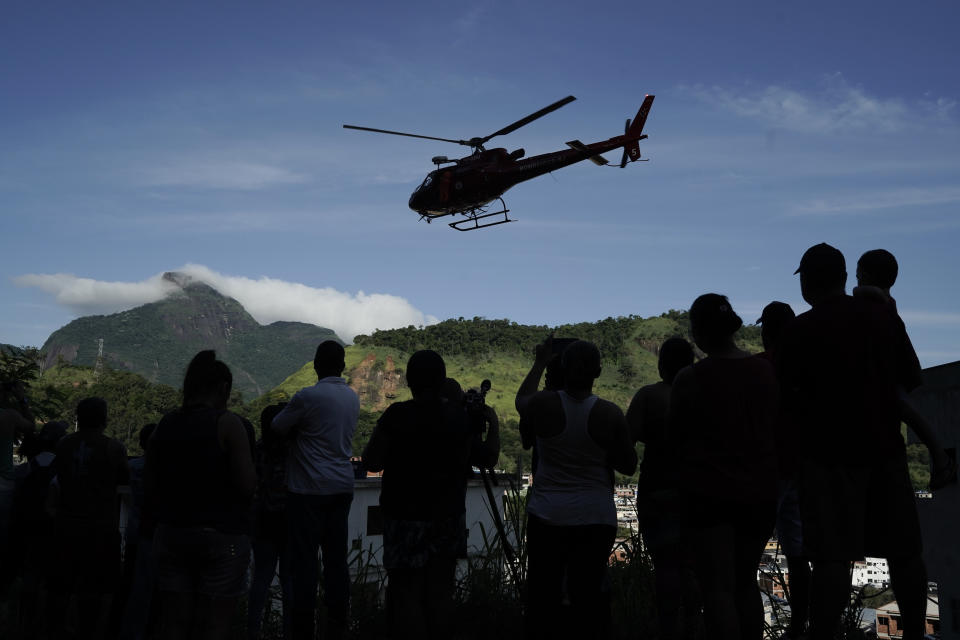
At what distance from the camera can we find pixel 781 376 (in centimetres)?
293

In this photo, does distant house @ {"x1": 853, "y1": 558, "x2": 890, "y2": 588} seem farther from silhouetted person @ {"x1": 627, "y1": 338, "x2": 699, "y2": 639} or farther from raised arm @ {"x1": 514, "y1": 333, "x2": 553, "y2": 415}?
raised arm @ {"x1": 514, "y1": 333, "x2": 553, "y2": 415}

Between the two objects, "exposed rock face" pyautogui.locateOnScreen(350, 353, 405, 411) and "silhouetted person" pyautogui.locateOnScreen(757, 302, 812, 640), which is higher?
"exposed rock face" pyautogui.locateOnScreen(350, 353, 405, 411)

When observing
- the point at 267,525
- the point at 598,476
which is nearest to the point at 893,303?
the point at 598,476

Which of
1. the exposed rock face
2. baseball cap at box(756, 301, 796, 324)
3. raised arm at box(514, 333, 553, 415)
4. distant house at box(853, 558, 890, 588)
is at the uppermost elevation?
the exposed rock face

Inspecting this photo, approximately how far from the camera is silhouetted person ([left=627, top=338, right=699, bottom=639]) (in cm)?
357

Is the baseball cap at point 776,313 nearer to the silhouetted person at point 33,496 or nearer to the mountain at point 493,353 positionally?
the silhouetted person at point 33,496

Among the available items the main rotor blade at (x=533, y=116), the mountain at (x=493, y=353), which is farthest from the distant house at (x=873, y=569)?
the mountain at (x=493, y=353)

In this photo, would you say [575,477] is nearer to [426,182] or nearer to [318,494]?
[318,494]

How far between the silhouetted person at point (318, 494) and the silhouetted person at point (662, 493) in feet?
5.10

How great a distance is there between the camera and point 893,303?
130 inches

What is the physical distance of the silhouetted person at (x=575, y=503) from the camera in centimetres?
317

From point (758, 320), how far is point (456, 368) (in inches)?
5682

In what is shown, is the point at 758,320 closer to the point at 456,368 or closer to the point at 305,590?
the point at 305,590

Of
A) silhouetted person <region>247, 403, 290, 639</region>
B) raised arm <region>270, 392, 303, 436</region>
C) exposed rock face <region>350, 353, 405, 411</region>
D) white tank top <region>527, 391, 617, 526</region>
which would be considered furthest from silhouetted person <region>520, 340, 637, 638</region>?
exposed rock face <region>350, 353, 405, 411</region>
